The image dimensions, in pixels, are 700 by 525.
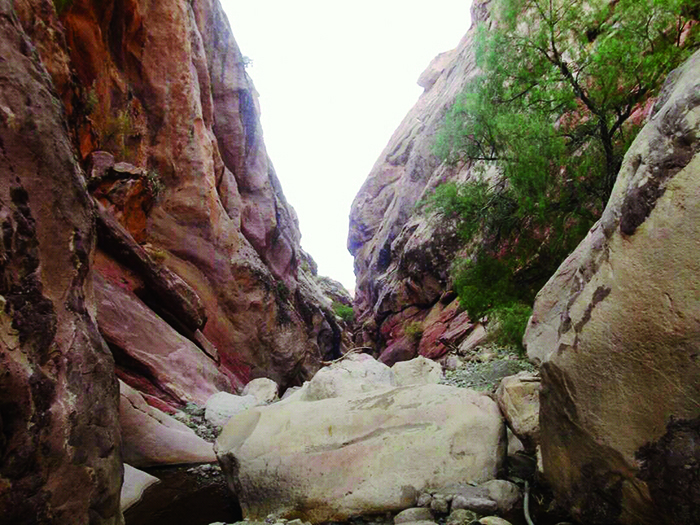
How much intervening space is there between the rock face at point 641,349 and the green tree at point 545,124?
7003 millimetres

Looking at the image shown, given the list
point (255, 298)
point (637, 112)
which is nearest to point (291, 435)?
point (637, 112)

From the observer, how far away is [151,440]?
8031 mm

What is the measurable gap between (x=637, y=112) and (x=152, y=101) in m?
17.4

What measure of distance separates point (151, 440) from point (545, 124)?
11.7 meters

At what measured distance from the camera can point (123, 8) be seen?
55.6 ft

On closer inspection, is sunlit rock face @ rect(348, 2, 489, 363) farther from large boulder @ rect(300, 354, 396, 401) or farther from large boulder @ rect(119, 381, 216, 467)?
large boulder @ rect(119, 381, 216, 467)

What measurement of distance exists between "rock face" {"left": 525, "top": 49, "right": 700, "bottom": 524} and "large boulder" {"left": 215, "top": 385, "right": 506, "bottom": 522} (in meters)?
1.43

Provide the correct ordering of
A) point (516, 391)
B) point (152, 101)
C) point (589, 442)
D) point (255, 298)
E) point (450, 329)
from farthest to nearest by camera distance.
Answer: point (450, 329), point (255, 298), point (152, 101), point (516, 391), point (589, 442)

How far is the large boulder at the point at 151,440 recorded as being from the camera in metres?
7.79

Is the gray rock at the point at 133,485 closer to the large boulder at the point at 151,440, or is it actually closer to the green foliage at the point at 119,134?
the large boulder at the point at 151,440

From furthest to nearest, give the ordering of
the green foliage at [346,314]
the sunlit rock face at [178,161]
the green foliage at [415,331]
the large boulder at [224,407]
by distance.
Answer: the green foliage at [346,314]
the green foliage at [415,331]
the sunlit rock face at [178,161]
the large boulder at [224,407]

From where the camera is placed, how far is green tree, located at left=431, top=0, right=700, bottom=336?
33.0 feet

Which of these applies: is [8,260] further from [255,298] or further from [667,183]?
[255,298]

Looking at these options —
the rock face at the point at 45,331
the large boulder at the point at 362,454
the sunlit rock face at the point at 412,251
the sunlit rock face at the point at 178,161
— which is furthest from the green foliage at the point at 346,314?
the rock face at the point at 45,331
